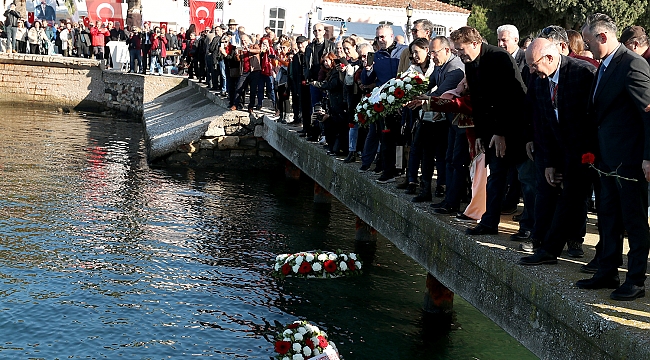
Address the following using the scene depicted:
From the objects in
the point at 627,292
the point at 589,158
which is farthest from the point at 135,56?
the point at 627,292

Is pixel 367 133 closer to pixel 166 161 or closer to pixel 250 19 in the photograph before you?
pixel 166 161

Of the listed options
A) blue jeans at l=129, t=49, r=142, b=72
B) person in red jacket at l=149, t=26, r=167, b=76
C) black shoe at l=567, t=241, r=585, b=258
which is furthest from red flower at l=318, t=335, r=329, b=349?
blue jeans at l=129, t=49, r=142, b=72

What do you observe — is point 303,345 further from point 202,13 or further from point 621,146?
point 202,13

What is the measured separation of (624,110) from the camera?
6438 mm

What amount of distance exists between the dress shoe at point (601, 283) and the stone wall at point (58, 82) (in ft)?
103

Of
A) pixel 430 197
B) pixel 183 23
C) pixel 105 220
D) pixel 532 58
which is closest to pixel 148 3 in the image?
pixel 183 23

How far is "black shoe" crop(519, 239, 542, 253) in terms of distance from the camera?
782 cm

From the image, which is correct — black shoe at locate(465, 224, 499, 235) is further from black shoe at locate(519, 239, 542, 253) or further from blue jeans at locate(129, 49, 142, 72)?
blue jeans at locate(129, 49, 142, 72)

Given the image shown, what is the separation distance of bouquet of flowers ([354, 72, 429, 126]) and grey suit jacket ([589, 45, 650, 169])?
477cm

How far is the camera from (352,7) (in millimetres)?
52125

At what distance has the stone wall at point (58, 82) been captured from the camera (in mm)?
36969

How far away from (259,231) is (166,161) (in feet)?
23.8

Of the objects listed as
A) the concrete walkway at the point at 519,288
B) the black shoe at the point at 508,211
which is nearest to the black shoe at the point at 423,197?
the concrete walkway at the point at 519,288

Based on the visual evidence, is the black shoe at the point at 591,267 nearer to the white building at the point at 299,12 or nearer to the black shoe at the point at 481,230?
the black shoe at the point at 481,230
